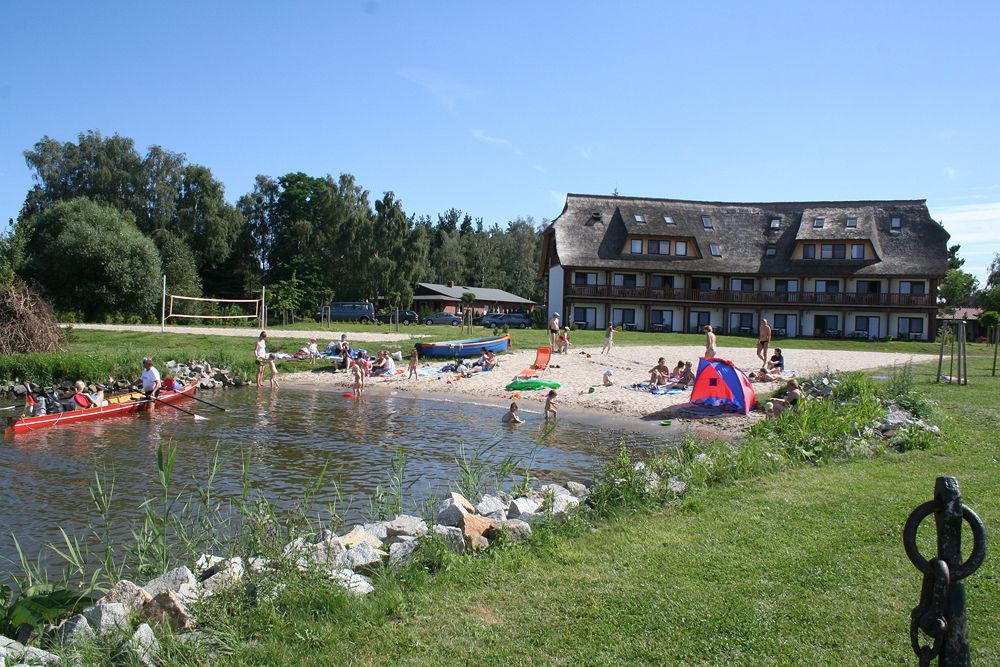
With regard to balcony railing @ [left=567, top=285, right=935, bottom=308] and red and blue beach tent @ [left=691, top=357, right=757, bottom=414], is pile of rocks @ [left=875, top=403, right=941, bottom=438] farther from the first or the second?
balcony railing @ [left=567, top=285, right=935, bottom=308]

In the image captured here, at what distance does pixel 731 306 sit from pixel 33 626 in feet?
171

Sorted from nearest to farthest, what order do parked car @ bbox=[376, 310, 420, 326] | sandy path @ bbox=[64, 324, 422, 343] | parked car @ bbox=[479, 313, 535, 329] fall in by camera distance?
sandy path @ bbox=[64, 324, 422, 343] < parked car @ bbox=[479, 313, 535, 329] < parked car @ bbox=[376, 310, 420, 326]

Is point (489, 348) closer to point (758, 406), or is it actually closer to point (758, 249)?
point (758, 406)

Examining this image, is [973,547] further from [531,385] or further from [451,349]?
[451,349]

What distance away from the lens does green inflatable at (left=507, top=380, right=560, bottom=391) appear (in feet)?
82.1

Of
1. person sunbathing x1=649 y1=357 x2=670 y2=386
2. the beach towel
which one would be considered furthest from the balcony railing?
person sunbathing x1=649 y1=357 x2=670 y2=386

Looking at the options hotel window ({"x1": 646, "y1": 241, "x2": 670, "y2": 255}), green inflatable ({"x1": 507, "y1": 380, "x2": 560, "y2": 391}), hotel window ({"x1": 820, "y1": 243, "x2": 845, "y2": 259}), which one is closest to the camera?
green inflatable ({"x1": 507, "y1": 380, "x2": 560, "y2": 391})

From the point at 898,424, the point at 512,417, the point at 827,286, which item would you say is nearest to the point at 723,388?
the point at 512,417

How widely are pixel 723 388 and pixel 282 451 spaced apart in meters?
11.8

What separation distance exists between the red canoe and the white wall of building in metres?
34.6

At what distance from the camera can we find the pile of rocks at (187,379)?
2169 cm

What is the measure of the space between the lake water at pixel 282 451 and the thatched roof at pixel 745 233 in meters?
34.1

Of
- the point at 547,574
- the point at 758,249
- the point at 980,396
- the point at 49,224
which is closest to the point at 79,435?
the point at 547,574

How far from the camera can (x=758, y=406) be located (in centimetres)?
1994
